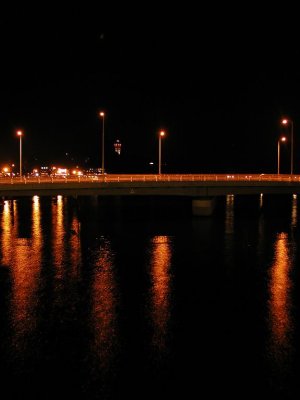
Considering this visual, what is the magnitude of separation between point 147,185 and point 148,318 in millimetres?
28732

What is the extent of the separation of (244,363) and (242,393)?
69.2 inches

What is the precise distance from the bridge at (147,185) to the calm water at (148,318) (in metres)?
6.06

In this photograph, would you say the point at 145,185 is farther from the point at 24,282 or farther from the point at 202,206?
the point at 24,282

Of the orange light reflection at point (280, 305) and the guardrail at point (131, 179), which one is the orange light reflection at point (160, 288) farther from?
the guardrail at point (131, 179)

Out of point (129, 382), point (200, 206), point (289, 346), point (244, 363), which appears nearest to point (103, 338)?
point (129, 382)

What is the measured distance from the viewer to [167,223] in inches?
1948

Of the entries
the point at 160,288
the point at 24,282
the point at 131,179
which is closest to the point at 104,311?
the point at 160,288

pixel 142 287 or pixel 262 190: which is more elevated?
pixel 262 190

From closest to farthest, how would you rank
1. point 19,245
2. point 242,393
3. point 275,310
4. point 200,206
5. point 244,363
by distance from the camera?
1. point 242,393
2. point 244,363
3. point 275,310
4. point 19,245
5. point 200,206

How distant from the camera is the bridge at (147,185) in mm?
42031

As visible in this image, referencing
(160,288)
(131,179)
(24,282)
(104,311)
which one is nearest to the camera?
(104,311)

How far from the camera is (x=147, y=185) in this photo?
150ft

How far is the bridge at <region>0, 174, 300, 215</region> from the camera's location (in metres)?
42.0

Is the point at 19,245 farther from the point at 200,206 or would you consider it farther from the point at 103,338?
the point at 200,206
